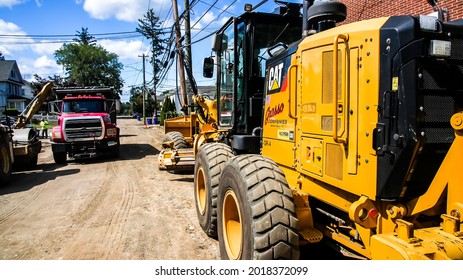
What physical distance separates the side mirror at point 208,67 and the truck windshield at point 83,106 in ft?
30.5

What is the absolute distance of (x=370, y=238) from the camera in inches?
100

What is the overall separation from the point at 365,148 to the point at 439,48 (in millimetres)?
813

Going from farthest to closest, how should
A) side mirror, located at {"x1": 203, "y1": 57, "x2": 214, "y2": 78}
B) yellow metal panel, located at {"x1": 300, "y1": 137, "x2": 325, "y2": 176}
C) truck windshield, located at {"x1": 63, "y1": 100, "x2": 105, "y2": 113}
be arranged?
1. truck windshield, located at {"x1": 63, "y1": 100, "x2": 105, "y2": 113}
2. side mirror, located at {"x1": 203, "y1": 57, "x2": 214, "y2": 78}
3. yellow metal panel, located at {"x1": 300, "y1": 137, "x2": 325, "y2": 176}

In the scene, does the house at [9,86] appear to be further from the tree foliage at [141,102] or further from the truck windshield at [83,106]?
the truck windshield at [83,106]

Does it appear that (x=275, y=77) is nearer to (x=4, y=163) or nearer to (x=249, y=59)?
(x=249, y=59)

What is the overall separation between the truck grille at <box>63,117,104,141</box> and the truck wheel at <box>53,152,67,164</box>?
25.2 inches

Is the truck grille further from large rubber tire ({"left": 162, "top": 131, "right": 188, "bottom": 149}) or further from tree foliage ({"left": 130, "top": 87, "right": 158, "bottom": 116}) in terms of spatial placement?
tree foliage ({"left": 130, "top": 87, "right": 158, "bottom": 116})

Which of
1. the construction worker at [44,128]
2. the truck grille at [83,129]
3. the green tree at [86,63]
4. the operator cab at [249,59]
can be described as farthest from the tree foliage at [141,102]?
the operator cab at [249,59]

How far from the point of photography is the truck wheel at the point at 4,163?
28.3 feet

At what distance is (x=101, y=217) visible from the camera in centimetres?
592

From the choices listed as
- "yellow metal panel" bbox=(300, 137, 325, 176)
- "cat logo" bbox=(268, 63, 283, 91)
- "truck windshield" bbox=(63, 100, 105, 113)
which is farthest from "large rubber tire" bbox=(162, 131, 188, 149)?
"yellow metal panel" bbox=(300, 137, 325, 176)

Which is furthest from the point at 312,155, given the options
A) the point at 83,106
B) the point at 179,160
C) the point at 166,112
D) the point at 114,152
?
the point at 166,112

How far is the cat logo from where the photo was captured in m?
3.61
